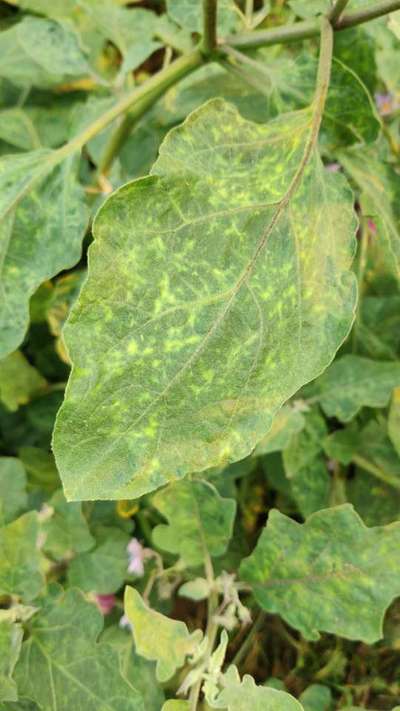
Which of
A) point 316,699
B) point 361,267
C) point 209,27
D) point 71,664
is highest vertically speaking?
point 209,27

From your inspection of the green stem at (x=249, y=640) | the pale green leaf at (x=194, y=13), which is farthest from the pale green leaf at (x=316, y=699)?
the pale green leaf at (x=194, y=13)

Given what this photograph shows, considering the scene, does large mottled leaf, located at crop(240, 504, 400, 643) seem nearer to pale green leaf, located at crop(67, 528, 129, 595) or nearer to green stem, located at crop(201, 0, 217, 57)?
pale green leaf, located at crop(67, 528, 129, 595)

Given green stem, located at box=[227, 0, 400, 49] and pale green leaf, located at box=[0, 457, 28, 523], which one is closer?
green stem, located at box=[227, 0, 400, 49]

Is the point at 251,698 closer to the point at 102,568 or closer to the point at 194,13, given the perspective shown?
the point at 102,568

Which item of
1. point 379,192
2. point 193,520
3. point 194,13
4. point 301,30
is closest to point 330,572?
point 193,520

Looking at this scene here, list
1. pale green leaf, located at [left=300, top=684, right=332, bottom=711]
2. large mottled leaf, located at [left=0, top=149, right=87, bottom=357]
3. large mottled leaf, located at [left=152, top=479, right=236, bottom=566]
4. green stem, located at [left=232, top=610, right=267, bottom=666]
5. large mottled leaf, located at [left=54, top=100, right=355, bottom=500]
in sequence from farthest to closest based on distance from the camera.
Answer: green stem, located at [left=232, top=610, right=267, bottom=666] < pale green leaf, located at [left=300, top=684, right=332, bottom=711] < large mottled leaf, located at [left=152, top=479, right=236, bottom=566] < large mottled leaf, located at [left=0, top=149, right=87, bottom=357] < large mottled leaf, located at [left=54, top=100, right=355, bottom=500]

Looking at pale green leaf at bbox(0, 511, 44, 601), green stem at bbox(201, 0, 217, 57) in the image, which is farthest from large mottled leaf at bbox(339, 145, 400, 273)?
pale green leaf at bbox(0, 511, 44, 601)

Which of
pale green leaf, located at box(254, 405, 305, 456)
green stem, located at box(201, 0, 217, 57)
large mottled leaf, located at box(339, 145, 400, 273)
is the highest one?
green stem, located at box(201, 0, 217, 57)
